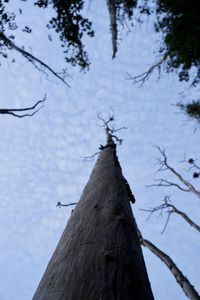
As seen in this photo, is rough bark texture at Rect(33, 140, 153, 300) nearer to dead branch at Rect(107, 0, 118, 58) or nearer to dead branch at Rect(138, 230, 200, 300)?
dead branch at Rect(138, 230, 200, 300)

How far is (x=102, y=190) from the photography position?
2615 mm

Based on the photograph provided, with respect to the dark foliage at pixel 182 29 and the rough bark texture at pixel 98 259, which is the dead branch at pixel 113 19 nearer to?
the dark foliage at pixel 182 29

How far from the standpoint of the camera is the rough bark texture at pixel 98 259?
4.71 feet

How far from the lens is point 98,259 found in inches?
64.6

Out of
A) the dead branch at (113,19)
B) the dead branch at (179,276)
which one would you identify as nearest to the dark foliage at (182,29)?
the dead branch at (113,19)

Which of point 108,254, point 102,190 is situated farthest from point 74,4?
point 108,254

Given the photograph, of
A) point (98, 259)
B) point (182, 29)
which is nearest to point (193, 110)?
point (182, 29)

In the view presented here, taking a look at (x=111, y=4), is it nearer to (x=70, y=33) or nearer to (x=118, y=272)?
(x=70, y=33)

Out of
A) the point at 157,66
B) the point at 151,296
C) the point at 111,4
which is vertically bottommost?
the point at 151,296

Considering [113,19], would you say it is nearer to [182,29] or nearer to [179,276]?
[182,29]

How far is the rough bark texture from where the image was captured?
1436 mm

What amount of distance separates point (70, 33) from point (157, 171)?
6.30 metres

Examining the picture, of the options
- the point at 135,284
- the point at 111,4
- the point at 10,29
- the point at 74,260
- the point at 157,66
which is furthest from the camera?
the point at 157,66

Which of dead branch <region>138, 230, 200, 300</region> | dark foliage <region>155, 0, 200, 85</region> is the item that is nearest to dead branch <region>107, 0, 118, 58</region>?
dark foliage <region>155, 0, 200, 85</region>
